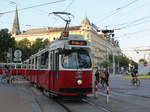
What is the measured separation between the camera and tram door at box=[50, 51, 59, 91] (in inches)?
465

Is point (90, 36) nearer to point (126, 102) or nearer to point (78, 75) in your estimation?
point (126, 102)

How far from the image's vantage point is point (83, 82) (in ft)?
37.6

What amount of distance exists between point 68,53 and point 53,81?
1700 mm

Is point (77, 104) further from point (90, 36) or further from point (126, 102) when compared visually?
point (90, 36)

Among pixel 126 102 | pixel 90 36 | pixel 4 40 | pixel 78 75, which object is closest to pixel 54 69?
pixel 78 75

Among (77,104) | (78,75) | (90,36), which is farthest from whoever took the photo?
(90,36)

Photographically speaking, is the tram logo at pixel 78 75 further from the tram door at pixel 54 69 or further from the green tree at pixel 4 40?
the green tree at pixel 4 40

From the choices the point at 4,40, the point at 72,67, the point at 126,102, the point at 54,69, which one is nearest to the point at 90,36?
the point at 4,40

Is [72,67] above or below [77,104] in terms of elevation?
above

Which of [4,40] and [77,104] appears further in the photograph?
[4,40]

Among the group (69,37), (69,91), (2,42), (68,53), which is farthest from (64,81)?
(2,42)

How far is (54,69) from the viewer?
478 inches

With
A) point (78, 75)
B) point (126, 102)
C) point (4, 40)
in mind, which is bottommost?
point (126, 102)

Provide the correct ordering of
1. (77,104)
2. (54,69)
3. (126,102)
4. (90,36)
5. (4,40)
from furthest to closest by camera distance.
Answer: (90,36), (4,40), (54,69), (126,102), (77,104)
